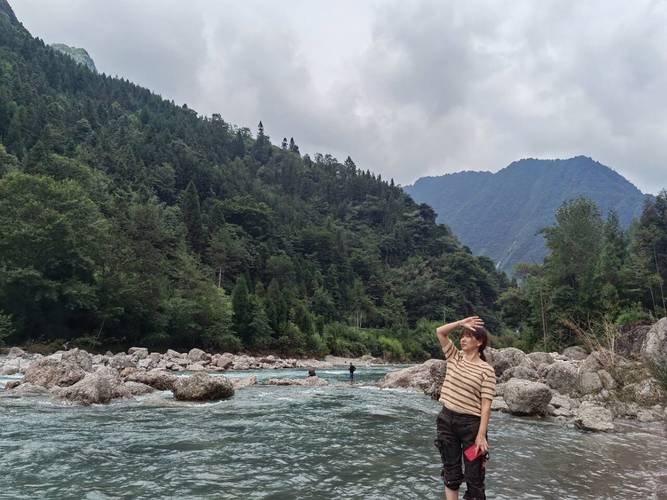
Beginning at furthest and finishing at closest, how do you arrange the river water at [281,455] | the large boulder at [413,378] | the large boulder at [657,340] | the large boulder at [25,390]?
the large boulder at [413,378] < the large boulder at [657,340] < the large boulder at [25,390] < the river water at [281,455]

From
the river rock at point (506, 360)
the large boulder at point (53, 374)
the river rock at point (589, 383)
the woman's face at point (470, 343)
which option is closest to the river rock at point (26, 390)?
the large boulder at point (53, 374)

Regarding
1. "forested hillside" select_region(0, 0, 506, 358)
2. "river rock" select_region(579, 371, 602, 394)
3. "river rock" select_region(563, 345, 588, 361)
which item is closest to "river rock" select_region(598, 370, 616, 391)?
"river rock" select_region(579, 371, 602, 394)

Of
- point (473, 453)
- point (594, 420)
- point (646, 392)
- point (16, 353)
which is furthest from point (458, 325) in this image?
point (16, 353)

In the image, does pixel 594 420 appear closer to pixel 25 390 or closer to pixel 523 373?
pixel 523 373

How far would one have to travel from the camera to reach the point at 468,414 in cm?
546

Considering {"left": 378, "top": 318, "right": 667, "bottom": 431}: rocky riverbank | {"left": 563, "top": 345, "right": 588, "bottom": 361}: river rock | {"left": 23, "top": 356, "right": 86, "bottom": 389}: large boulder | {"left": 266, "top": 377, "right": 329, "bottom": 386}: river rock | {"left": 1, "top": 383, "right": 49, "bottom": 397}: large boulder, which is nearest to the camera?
{"left": 378, "top": 318, "right": 667, "bottom": 431}: rocky riverbank

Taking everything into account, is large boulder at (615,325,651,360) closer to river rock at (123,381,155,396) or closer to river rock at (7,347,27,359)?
river rock at (123,381,155,396)

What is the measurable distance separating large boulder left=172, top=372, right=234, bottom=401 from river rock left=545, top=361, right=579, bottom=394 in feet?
46.0

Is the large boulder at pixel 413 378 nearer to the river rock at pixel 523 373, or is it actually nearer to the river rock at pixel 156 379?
the river rock at pixel 523 373

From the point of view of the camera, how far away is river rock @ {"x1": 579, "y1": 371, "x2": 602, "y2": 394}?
62.9ft

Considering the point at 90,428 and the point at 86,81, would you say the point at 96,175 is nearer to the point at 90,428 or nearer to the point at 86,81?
the point at 90,428

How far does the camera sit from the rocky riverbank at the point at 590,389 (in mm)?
15453

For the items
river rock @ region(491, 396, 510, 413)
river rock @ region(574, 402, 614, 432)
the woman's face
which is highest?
the woman's face

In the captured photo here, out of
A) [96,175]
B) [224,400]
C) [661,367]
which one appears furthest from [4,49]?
[661,367]
